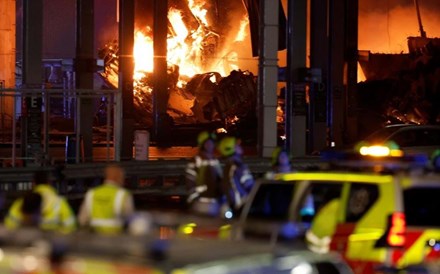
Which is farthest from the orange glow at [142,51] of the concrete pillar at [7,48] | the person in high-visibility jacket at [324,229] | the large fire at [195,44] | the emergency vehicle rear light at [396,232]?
the emergency vehicle rear light at [396,232]

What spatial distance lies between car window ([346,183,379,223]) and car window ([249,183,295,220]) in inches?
25.3

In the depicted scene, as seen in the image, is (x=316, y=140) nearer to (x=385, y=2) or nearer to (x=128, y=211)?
(x=128, y=211)

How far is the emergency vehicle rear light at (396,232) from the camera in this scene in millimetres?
8547

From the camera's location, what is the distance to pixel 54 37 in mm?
63031

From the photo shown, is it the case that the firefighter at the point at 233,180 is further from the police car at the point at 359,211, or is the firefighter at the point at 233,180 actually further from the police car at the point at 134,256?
the police car at the point at 134,256

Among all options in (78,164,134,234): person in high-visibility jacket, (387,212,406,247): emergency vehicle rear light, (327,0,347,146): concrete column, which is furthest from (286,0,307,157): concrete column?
(78,164,134,234): person in high-visibility jacket

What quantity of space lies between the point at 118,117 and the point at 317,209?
13.5 m

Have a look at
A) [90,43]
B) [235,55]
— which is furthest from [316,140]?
[235,55]

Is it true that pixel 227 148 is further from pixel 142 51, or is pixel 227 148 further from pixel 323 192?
pixel 142 51

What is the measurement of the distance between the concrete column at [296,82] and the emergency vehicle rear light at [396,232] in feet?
56.6

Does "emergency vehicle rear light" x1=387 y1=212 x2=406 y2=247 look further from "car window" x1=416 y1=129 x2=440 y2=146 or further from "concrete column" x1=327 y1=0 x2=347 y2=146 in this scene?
"concrete column" x1=327 y1=0 x2=347 y2=146

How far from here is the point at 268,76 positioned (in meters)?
23.3

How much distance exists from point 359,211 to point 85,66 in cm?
2031

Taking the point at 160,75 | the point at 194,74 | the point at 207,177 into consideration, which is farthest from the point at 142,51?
the point at 207,177
